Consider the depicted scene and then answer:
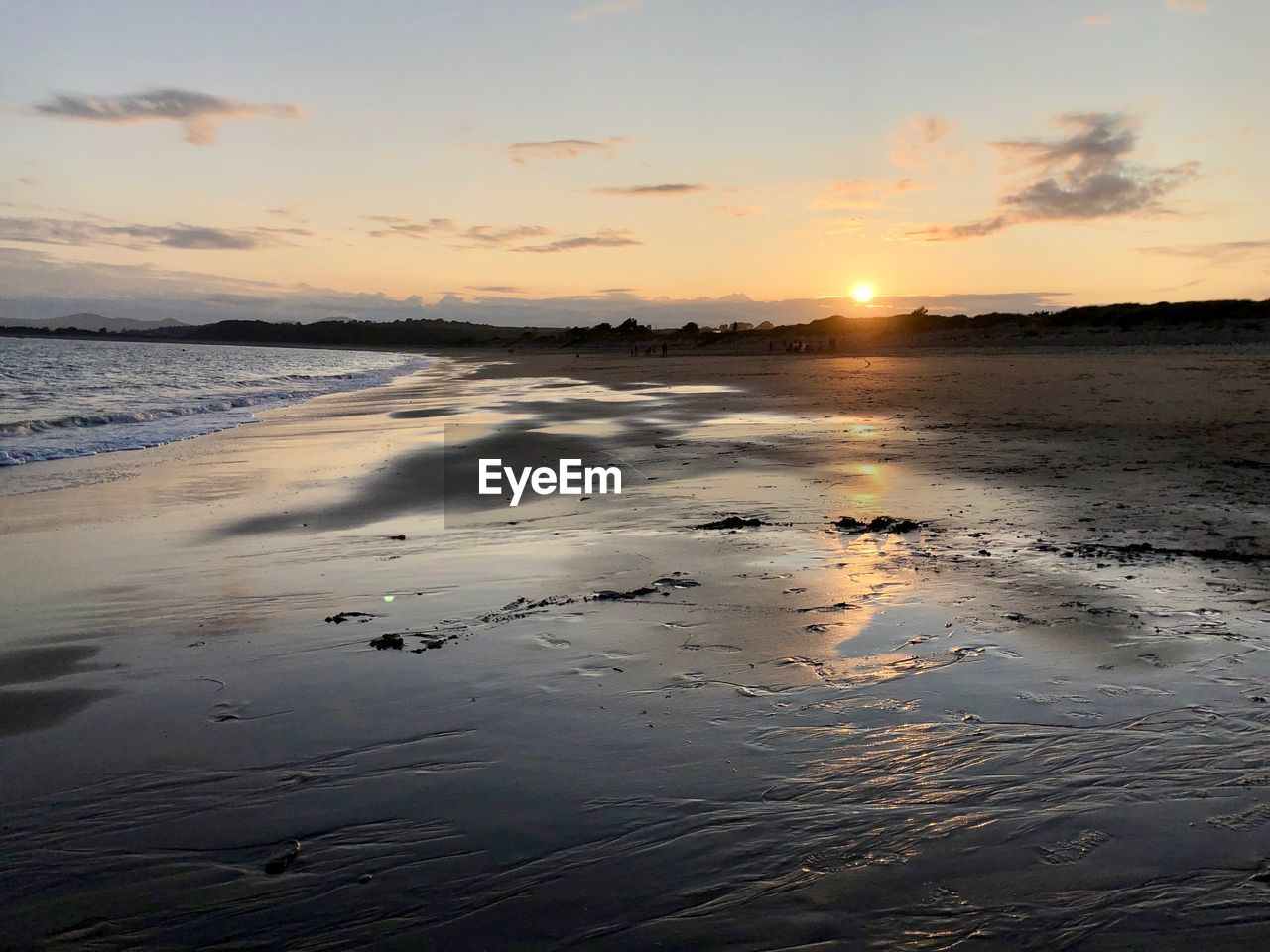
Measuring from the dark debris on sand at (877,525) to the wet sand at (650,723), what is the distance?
0.12m

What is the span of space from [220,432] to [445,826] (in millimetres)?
18137

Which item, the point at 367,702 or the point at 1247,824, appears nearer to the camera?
the point at 1247,824

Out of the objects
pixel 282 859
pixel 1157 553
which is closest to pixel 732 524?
pixel 1157 553

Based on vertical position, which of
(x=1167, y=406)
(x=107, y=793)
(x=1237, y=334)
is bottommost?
(x=107, y=793)

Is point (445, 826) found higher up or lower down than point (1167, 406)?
lower down

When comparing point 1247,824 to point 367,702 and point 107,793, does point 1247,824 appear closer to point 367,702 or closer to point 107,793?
point 367,702

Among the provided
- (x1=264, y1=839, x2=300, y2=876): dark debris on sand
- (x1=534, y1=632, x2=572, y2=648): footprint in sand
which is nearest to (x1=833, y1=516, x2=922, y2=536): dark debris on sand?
(x1=534, y1=632, x2=572, y2=648): footprint in sand

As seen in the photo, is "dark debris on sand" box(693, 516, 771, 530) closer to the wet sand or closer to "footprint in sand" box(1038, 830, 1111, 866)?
the wet sand

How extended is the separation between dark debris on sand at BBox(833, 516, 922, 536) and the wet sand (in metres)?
0.12

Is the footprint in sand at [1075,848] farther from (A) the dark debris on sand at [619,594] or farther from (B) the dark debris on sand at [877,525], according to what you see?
(B) the dark debris on sand at [877,525]

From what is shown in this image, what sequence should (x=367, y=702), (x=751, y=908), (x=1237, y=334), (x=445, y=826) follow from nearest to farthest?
(x=751, y=908)
(x=445, y=826)
(x=367, y=702)
(x=1237, y=334)

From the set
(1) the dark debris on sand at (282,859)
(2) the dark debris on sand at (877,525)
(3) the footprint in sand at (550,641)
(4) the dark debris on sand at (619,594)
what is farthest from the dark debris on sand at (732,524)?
(1) the dark debris on sand at (282,859)

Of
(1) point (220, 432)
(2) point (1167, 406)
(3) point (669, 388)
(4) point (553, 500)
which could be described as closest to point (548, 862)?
(4) point (553, 500)

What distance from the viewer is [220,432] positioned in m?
19.0
